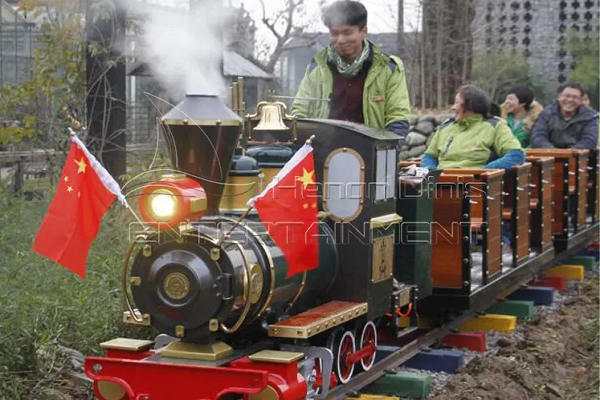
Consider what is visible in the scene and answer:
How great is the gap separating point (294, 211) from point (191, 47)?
1236 millimetres

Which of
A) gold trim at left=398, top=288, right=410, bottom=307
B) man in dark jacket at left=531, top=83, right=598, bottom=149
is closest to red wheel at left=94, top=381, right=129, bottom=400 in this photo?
gold trim at left=398, top=288, right=410, bottom=307

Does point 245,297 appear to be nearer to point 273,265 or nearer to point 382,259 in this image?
point 273,265

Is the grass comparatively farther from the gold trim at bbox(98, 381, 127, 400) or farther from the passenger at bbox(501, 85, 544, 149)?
the passenger at bbox(501, 85, 544, 149)

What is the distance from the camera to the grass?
5.64 m

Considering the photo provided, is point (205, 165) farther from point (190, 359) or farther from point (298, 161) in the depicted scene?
point (190, 359)

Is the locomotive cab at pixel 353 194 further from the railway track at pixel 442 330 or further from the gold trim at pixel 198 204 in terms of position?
the gold trim at pixel 198 204

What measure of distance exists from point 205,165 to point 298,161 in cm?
47

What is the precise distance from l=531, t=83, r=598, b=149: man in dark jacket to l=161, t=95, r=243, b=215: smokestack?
7.47 m

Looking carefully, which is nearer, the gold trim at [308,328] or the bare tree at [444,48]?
the gold trim at [308,328]

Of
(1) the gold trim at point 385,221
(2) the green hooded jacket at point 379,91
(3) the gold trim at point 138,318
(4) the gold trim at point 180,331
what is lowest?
(4) the gold trim at point 180,331

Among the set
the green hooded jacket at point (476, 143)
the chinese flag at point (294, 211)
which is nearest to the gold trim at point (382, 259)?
the chinese flag at point (294, 211)

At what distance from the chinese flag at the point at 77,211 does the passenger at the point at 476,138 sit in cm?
403

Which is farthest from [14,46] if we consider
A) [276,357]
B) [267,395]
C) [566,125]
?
[267,395]

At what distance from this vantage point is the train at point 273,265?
5.04 m
